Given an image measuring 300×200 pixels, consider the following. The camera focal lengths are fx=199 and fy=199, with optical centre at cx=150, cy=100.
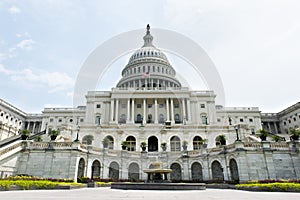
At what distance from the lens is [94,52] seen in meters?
20.8

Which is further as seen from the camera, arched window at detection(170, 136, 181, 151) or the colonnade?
the colonnade

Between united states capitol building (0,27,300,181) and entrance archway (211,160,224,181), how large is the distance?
145mm

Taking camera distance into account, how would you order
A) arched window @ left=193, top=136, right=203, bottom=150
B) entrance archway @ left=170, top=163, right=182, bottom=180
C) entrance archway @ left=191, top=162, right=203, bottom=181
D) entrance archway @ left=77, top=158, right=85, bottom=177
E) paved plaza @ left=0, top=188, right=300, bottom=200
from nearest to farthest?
paved plaza @ left=0, top=188, right=300, bottom=200 → entrance archway @ left=77, top=158, right=85, bottom=177 → entrance archway @ left=191, top=162, right=203, bottom=181 → entrance archway @ left=170, top=163, right=182, bottom=180 → arched window @ left=193, top=136, right=203, bottom=150

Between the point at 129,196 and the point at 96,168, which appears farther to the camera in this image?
the point at 96,168

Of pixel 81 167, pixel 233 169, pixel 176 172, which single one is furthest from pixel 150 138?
pixel 233 169

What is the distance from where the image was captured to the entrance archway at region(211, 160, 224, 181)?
30406mm

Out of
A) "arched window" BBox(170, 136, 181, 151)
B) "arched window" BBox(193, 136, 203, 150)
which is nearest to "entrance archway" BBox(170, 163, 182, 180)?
"arched window" BBox(170, 136, 181, 151)

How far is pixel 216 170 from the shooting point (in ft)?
101

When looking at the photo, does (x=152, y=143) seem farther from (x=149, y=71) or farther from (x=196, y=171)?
(x=149, y=71)

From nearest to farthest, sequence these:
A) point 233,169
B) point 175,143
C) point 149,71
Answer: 1. point 233,169
2. point 175,143
3. point 149,71

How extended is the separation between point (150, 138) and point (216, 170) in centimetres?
1922

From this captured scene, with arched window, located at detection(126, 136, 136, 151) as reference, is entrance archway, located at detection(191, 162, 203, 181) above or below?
below

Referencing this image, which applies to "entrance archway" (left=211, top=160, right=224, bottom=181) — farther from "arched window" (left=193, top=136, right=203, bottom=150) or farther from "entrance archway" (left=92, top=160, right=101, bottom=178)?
"entrance archway" (left=92, top=160, right=101, bottom=178)

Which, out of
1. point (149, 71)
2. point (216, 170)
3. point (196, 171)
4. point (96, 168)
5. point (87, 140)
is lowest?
point (196, 171)
